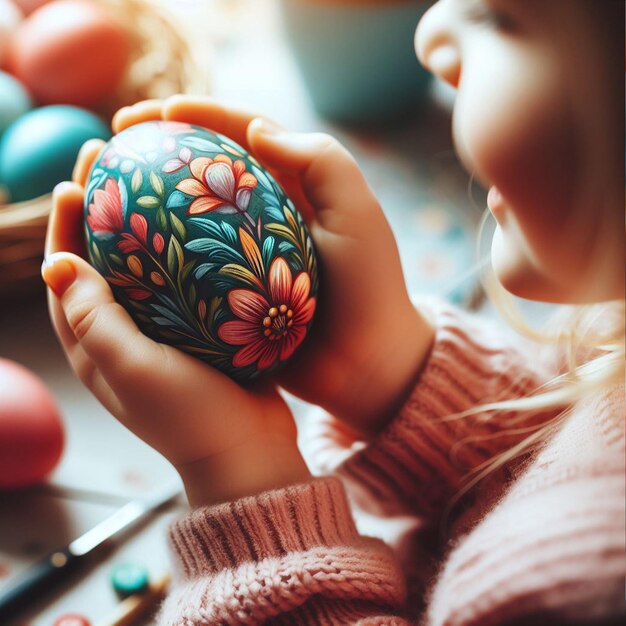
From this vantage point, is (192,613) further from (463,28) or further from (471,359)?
(463,28)

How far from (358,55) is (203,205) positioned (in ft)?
1.69

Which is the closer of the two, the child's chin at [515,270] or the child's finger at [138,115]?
the child's chin at [515,270]

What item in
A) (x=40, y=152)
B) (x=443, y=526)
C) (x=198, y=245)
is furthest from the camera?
(x=40, y=152)

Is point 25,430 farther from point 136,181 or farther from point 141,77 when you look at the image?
point 141,77

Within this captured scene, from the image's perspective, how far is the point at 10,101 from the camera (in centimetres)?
89

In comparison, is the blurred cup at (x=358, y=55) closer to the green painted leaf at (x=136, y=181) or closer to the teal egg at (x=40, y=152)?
the teal egg at (x=40, y=152)

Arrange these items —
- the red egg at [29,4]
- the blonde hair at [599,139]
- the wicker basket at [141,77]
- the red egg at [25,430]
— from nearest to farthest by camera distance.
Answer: the blonde hair at [599,139]
the red egg at [25,430]
the wicker basket at [141,77]
the red egg at [29,4]

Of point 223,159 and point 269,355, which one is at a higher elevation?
point 223,159

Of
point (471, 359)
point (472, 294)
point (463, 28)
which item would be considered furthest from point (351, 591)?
point (472, 294)

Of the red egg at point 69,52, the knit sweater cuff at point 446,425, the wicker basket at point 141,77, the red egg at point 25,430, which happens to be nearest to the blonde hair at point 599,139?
the knit sweater cuff at point 446,425

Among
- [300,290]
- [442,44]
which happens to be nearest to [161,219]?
[300,290]

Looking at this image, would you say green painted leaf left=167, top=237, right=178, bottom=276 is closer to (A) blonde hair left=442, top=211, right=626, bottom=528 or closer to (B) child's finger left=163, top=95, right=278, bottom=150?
(B) child's finger left=163, top=95, right=278, bottom=150

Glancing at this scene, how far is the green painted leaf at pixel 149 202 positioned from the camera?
1.69 ft

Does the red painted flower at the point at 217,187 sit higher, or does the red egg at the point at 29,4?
the red egg at the point at 29,4
